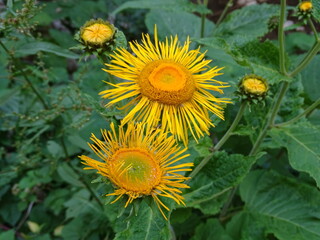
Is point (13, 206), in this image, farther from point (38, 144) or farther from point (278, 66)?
point (278, 66)

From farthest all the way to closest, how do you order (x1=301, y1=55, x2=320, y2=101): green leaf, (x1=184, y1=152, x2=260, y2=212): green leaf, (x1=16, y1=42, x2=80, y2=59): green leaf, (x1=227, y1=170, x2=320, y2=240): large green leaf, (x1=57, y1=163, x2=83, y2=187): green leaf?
(x1=301, y1=55, x2=320, y2=101): green leaf, (x1=57, y1=163, x2=83, y2=187): green leaf, (x1=227, y1=170, x2=320, y2=240): large green leaf, (x1=16, y1=42, x2=80, y2=59): green leaf, (x1=184, y1=152, x2=260, y2=212): green leaf

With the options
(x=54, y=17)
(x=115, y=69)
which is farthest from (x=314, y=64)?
(x=54, y=17)

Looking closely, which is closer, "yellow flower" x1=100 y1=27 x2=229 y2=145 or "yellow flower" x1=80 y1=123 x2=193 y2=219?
"yellow flower" x1=80 y1=123 x2=193 y2=219

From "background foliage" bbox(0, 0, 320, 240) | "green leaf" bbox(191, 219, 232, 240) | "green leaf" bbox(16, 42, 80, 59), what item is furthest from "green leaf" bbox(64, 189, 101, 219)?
"green leaf" bbox(16, 42, 80, 59)

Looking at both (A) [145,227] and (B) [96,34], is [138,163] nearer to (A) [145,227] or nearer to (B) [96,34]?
(A) [145,227]

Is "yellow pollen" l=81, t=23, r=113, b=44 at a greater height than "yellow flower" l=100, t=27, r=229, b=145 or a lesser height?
greater

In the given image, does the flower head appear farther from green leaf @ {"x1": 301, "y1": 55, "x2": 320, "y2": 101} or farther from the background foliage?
green leaf @ {"x1": 301, "y1": 55, "x2": 320, "y2": 101}

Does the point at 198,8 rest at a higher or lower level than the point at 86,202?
higher
